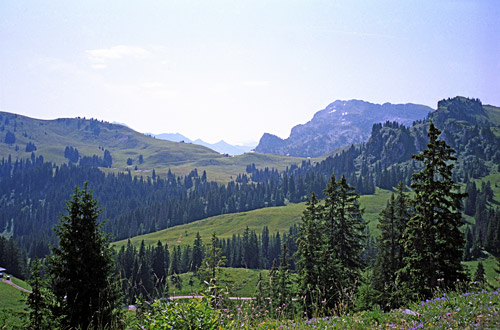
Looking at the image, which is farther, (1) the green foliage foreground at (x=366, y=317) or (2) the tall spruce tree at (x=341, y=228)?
(2) the tall spruce tree at (x=341, y=228)

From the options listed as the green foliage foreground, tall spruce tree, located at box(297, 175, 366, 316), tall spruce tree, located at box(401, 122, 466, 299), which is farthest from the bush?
tall spruce tree, located at box(297, 175, 366, 316)

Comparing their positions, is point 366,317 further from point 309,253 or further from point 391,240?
point 391,240

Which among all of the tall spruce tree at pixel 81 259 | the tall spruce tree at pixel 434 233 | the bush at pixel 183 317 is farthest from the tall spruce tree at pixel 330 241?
the bush at pixel 183 317

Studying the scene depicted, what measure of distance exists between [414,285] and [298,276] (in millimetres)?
9225

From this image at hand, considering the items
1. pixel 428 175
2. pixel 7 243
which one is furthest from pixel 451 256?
pixel 7 243

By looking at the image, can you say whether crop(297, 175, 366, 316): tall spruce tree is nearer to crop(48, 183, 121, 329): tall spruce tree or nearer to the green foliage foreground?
crop(48, 183, 121, 329): tall spruce tree

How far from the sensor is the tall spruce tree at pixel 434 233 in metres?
26.2

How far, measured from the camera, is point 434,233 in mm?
27125

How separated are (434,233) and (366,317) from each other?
21478 mm

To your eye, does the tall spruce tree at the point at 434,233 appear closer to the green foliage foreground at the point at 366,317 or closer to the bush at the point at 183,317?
the green foliage foreground at the point at 366,317

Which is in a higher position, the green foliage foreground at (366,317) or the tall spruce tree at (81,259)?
the green foliage foreground at (366,317)

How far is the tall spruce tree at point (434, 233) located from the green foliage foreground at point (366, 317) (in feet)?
61.3

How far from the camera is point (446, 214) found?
26.9 meters

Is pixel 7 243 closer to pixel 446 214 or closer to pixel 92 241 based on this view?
pixel 92 241
